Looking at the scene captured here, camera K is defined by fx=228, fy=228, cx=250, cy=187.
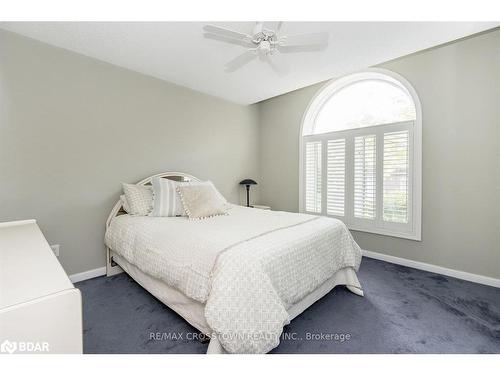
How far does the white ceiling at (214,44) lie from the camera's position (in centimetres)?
199

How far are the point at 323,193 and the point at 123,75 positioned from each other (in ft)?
10.3

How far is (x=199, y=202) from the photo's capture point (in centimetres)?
248

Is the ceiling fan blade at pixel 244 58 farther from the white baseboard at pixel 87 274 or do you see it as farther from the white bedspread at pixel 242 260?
the white baseboard at pixel 87 274

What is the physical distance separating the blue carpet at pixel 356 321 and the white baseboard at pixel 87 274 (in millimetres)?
91

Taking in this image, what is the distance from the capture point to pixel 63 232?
7.75ft

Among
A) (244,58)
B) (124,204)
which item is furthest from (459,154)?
(124,204)

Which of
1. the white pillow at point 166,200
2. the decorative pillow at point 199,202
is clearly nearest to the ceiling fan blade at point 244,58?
the decorative pillow at point 199,202

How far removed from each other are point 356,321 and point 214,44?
2769 millimetres

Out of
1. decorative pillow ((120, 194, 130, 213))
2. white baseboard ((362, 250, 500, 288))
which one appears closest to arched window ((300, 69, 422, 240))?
white baseboard ((362, 250, 500, 288))

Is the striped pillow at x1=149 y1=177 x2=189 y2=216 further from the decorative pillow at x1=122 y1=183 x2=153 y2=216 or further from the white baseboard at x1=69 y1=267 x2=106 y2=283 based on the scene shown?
the white baseboard at x1=69 y1=267 x2=106 y2=283

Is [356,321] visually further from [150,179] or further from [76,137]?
[76,137]

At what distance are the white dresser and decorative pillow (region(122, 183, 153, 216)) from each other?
1497 mm

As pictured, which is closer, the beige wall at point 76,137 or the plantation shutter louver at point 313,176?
the beige wall at point 76,137
